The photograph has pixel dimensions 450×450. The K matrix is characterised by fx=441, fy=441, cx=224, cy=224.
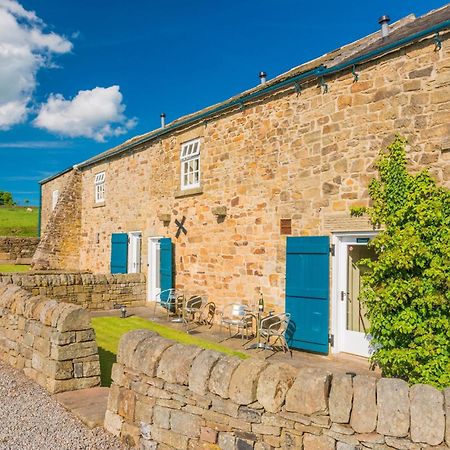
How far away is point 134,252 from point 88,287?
2748mm

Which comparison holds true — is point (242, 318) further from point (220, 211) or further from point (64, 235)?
point (64, 235)

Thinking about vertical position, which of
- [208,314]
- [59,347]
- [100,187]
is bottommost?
[208,314]

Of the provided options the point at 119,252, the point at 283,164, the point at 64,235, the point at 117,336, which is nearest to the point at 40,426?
the point at 117,336

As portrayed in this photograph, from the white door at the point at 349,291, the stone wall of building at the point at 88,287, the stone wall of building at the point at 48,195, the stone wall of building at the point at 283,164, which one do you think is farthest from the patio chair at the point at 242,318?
the stone wall of building at the point at 48,195

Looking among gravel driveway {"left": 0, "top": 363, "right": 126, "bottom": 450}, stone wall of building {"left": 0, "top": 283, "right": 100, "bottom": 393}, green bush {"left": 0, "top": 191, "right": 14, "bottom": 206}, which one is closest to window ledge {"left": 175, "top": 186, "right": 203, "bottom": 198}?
stone wall of building {"left": 0, "top": 283, "right": 100, "bottom": 393}

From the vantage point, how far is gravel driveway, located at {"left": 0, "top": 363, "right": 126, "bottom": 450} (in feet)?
14.3

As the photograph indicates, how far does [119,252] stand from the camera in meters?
15.6

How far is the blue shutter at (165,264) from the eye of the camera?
41.0 feet

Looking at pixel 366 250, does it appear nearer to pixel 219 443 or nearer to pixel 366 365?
pixel 366 365

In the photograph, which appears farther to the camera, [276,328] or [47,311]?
[276,328]

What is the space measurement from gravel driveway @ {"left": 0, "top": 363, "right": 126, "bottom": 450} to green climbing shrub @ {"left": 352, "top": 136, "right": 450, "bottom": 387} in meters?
4.16

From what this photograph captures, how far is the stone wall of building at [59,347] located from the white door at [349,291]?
4.40 m

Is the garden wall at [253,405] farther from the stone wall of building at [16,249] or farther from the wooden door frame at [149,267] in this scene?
the stone wall of building at [16,249]

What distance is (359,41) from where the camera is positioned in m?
10.1
